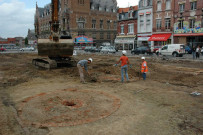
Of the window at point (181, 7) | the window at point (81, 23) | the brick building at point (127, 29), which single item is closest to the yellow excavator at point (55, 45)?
the window at point (181, 7)

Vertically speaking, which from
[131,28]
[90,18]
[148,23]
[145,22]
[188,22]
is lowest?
[188,22]

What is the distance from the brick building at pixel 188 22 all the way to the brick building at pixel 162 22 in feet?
3.62

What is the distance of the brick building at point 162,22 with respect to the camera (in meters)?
38.4

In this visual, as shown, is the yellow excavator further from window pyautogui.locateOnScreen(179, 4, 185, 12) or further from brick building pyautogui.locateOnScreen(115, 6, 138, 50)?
brick building pyautogui.locateOnScreen(115, 6, 138, 50)

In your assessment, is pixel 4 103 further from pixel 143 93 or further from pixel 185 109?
pixel 185 109

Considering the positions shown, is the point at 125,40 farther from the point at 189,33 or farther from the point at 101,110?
the point at 101,110

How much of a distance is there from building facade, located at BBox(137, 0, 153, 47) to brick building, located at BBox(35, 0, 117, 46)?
2192cm

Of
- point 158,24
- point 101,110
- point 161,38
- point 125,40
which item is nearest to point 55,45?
point 101,110

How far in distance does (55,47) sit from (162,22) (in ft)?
98.6

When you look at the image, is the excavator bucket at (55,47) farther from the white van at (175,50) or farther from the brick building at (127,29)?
the brick building at (127,29)

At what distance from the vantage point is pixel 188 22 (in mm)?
35500

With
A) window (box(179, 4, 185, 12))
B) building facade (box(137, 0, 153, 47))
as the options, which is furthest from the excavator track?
building facade (box(137, 0, 153, 47))

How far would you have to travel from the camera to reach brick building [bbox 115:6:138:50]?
4637cm

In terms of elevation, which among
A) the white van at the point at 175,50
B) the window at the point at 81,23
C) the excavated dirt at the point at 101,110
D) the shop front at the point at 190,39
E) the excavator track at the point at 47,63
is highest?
the window at the point at 81,23
